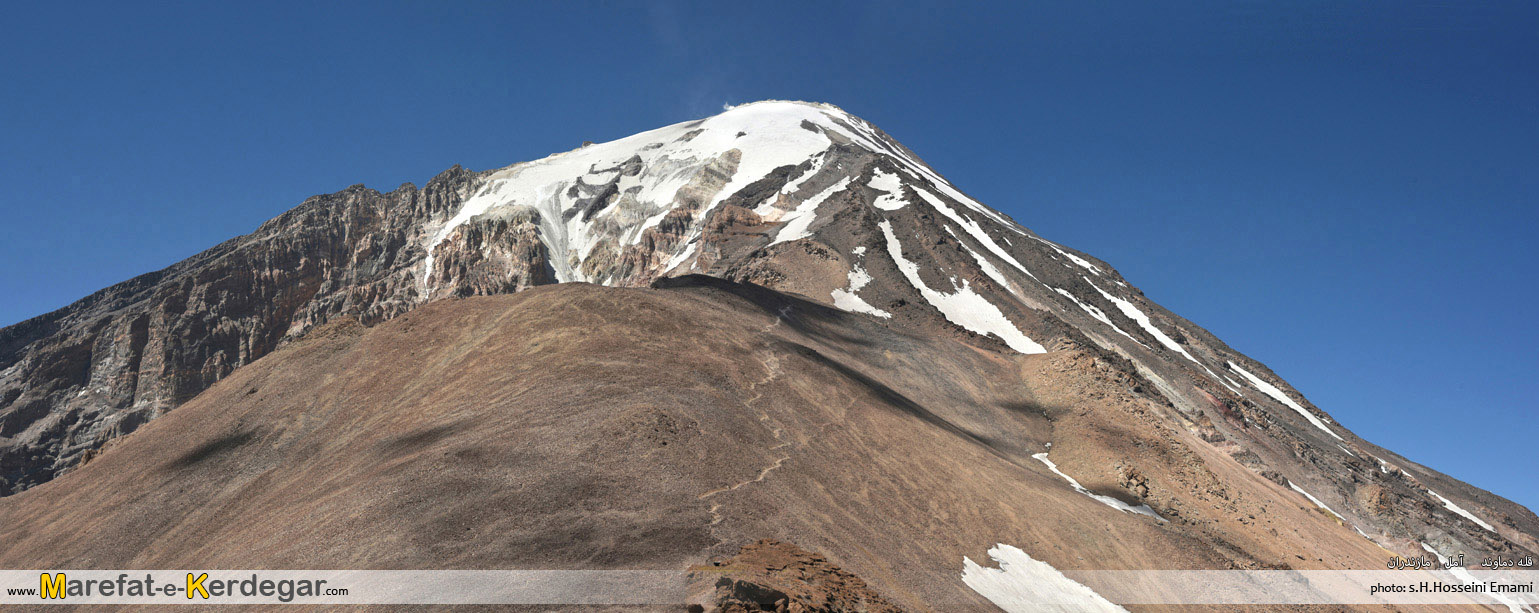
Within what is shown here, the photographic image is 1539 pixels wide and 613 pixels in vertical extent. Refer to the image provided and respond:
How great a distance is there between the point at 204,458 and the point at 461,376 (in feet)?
29.4

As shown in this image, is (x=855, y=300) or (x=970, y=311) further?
(x=970, y=311)

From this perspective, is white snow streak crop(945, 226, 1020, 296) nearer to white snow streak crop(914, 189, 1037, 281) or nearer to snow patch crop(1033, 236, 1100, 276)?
white snow streak crop(914, 189, 1037, 281)

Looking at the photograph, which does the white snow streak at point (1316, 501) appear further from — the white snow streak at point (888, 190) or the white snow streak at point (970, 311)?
the white snow streak at point (888, 190)

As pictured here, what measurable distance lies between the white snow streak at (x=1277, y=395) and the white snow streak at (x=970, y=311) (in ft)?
94.7

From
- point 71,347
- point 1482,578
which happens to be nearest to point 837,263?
point 1482,578

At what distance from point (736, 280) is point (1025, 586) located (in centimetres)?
4043

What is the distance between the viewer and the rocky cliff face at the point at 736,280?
168ft

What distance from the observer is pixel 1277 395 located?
69.4 metres

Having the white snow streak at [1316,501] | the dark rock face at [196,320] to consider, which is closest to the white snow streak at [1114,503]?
the white snow streak at [1316,501]

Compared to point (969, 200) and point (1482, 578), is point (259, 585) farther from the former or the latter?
point (969, 200)

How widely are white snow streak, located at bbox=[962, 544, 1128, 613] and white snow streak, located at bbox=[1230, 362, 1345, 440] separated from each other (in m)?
55.9

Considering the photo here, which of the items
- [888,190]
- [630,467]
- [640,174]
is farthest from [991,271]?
[640,174]

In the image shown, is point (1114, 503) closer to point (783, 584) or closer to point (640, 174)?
point (783, 584)

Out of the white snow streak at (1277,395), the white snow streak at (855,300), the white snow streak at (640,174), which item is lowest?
the white snow streak at (1277,395)
